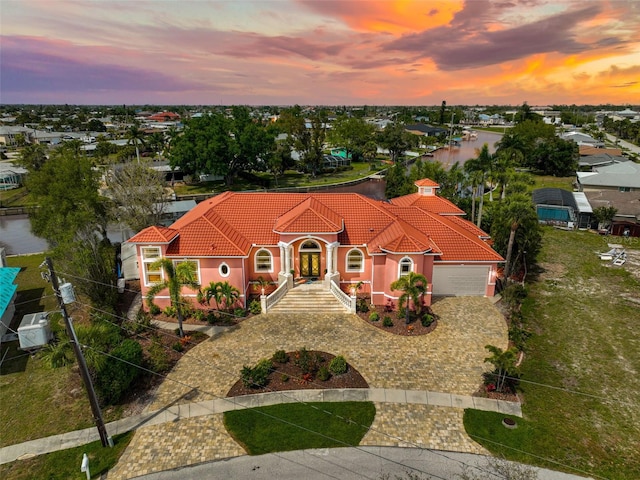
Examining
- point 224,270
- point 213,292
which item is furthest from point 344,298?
point 213,292

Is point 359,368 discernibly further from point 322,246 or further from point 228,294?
point 322,246

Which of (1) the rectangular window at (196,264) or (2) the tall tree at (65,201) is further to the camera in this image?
(2) the tall tree at (65,201)

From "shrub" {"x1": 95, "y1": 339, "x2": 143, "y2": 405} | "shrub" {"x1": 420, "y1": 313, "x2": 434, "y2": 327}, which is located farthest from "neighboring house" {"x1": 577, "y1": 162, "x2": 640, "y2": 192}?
"shrub" {"x1": 95, "y1": 339, "x2": 143, "y2": 405}

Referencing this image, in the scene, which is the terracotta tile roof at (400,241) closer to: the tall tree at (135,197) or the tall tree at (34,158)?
the tall tree at (135,197)

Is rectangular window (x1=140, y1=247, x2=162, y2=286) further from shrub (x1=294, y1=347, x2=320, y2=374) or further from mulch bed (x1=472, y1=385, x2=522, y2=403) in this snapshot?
mulch bed (x1=472, y1=385, x2=522, y2=403)

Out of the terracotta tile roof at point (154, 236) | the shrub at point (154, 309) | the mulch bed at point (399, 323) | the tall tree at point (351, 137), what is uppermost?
the tall tree at point (351, 137)

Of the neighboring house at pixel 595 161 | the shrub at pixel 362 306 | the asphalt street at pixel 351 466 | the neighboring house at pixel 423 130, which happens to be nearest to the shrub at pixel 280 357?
the asphalt street at pixel 351 466
